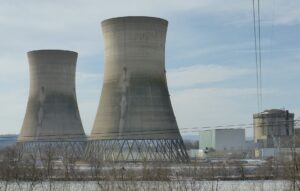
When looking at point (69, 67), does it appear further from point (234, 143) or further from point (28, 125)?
point (234, 143)

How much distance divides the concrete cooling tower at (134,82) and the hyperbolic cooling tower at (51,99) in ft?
25.7

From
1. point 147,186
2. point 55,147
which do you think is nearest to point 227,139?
point 55,147

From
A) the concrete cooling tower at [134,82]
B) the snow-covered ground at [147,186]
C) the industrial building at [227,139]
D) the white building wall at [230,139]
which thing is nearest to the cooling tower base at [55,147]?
the concrete cooling tower at [134,82]

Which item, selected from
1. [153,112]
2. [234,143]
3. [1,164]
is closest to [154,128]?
[153,112]

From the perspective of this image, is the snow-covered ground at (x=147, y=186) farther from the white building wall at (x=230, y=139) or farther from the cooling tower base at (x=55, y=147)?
the white building wall at (x=230, y=139)

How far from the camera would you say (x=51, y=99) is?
132 ft

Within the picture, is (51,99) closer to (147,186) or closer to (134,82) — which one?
(134,82)

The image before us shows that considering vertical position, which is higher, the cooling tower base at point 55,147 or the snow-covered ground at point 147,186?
the cooling tower base at point 55,147

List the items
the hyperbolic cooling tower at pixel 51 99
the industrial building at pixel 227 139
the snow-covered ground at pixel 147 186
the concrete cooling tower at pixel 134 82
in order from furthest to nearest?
the industrial building at pixel 227 139, the hyperbolic cooling tower at pixel 51 99, the concrete cooling tower at pixel 134 82, the snow-covered ground at pixel 147 186

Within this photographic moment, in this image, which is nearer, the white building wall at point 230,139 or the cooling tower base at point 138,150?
the cooling tower base at point 138,150

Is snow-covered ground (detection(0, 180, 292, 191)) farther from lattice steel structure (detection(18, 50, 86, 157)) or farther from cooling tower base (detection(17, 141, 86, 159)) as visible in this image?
cooling tower base (detection(17, 141, 86, 159))

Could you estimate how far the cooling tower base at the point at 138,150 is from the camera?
34.9 metres

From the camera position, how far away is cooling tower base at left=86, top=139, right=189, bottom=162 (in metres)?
34.9

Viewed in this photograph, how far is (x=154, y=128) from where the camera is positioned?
33.2 metres
